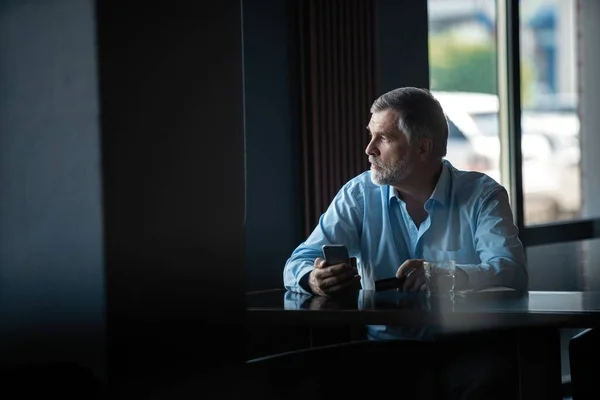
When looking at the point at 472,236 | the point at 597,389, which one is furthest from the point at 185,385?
the point at 472,236

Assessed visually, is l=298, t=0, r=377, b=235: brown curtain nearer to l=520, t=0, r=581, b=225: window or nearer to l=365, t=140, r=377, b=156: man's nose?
l=365, t=140, r=377, b=156: man's nose

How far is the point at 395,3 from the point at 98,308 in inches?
143

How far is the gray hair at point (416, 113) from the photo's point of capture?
275 centimetres

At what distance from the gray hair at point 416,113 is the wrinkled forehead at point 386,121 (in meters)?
0.01

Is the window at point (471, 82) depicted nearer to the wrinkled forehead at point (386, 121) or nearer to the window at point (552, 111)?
the window at point (552, 111)

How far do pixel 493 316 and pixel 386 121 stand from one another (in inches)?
42.0

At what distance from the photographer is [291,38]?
3.79 meters

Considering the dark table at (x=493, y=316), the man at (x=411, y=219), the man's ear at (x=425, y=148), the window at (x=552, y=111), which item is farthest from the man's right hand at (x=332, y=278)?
the window at (x=552, y=111)

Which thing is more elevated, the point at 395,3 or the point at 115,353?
the point at 395,3

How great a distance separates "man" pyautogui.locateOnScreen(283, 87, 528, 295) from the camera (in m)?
2.50

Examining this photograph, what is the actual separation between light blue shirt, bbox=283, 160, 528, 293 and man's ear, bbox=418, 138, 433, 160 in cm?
7

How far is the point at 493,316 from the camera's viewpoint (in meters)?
1.84

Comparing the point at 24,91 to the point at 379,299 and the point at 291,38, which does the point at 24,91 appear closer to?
the point at 379,299

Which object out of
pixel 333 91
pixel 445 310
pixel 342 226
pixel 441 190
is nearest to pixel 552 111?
pixel 333 91
